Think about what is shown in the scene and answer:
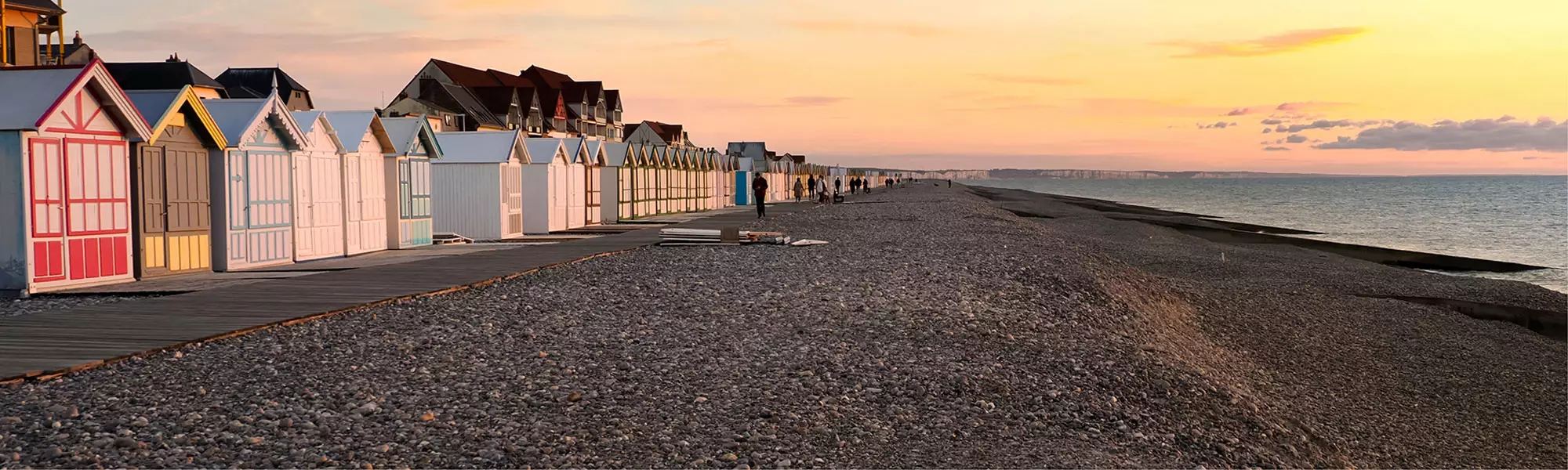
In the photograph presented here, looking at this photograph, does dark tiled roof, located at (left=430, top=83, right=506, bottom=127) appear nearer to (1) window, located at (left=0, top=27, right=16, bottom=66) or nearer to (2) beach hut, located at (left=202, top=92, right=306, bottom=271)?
(1) window, located at (left=0, top=27, right=16, bottom=66)

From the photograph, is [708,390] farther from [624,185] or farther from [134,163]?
[624,185]

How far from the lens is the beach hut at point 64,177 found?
14266 millimetres

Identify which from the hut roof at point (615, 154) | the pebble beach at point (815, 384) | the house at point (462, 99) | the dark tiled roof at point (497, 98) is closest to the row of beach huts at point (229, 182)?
the hut roof at point (615, 154)

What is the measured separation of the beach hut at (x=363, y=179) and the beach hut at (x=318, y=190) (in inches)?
10.0

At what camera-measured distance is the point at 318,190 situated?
20.6 metres

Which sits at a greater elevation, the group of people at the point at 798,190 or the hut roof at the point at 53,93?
the hut roof at the point at 53,93

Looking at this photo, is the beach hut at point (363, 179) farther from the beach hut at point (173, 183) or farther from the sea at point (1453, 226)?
the sea at point (1453, 226)

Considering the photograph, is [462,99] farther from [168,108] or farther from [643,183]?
[168,108]

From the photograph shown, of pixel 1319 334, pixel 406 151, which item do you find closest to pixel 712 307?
pixel 1319 334

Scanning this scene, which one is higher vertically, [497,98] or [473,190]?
[497,98]

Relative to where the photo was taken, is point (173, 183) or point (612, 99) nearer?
point (173, 183)

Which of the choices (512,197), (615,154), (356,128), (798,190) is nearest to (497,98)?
(798,190)

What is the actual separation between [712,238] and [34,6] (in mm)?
35406

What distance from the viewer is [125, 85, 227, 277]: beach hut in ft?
52.9
